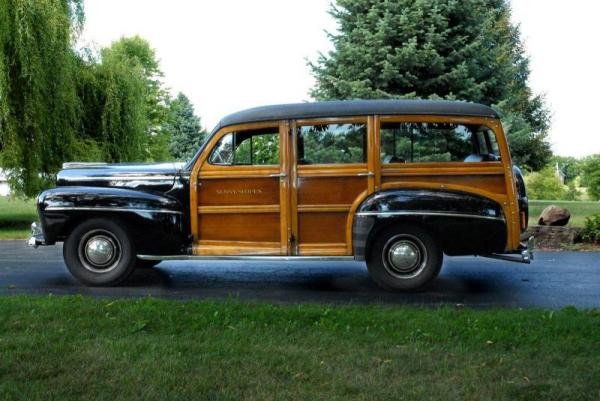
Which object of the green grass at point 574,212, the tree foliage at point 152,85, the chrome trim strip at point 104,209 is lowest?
the green grass at point 574,212

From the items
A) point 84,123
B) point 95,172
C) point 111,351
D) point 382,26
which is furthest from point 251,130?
point 84,123

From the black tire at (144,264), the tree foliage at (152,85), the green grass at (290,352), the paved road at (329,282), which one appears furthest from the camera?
the tree foliage at (152,85)

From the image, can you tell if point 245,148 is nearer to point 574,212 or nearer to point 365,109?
point 365,109

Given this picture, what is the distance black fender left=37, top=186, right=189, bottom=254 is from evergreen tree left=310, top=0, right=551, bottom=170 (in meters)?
10.7

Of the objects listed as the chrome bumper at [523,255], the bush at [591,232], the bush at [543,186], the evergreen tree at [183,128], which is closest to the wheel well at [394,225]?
the chrome bumper at [523,255]

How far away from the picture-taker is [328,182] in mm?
7445

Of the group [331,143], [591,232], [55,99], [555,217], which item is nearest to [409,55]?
[555,217]

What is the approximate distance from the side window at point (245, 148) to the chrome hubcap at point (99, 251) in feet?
5.33

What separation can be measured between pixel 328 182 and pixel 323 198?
0.63 ft

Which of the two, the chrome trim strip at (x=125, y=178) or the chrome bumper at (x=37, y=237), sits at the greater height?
the chrome trim strip at (x=125, y=178)

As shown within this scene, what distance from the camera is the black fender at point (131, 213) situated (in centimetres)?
767

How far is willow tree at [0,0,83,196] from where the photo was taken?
16703 millimetres

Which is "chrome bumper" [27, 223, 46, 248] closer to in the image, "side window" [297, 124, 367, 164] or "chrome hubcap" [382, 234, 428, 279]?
"side window" [297, 124, 367, 164]

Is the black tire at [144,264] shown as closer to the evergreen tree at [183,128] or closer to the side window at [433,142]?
the side window at [433,142]
